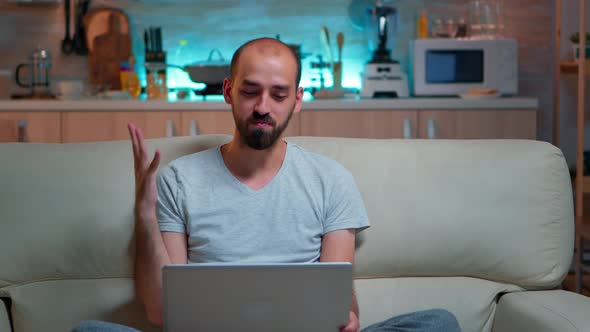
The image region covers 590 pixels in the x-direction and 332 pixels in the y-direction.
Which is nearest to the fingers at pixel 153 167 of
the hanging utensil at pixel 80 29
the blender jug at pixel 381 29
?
the blender jug at pixel 381 29

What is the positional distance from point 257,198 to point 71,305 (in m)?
0.55

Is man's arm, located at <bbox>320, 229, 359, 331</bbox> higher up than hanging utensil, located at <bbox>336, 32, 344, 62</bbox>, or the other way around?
hanging utensil, located at <bbox>336, 32, 344, 62</bbox>

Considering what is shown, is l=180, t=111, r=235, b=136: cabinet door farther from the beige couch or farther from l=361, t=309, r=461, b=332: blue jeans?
l=361, t=309, r=461, b=332: blue jeans

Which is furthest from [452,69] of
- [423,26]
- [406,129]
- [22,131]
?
[22,131]

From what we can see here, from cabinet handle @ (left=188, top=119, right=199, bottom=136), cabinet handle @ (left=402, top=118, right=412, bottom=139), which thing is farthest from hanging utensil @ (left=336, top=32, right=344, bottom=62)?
cabinet handle @ (left=188, top=119, right=199, bottom=136)

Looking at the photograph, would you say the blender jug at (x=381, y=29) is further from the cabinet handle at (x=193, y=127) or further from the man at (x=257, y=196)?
the man at (x=257, y=196)

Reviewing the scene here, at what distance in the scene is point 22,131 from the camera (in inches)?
165

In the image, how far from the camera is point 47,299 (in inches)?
84.1

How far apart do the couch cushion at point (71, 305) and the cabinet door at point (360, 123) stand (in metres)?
2.20

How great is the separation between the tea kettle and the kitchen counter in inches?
17.4

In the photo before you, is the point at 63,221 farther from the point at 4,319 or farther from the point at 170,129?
the point at 170,129

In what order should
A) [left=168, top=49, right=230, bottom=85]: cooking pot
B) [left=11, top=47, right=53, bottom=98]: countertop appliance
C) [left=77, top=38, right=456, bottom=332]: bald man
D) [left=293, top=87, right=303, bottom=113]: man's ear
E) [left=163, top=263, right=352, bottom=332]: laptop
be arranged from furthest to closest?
1. [left=11, top=47, right=53, bottom=98]: countertop appliance
2. [left=168, top=49, right=230, bottom=85]: cooking pot
3. [left=293, top=87, right=303, bottom=113]: man's ear
4. [left=77, top=38, right=456, bottom=332]: bald man
5. [left=163, top=263, right=352, bottom=332]: laptop

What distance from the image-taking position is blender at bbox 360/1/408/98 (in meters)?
4.47

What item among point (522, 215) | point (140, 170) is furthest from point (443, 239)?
point (140, 170)
